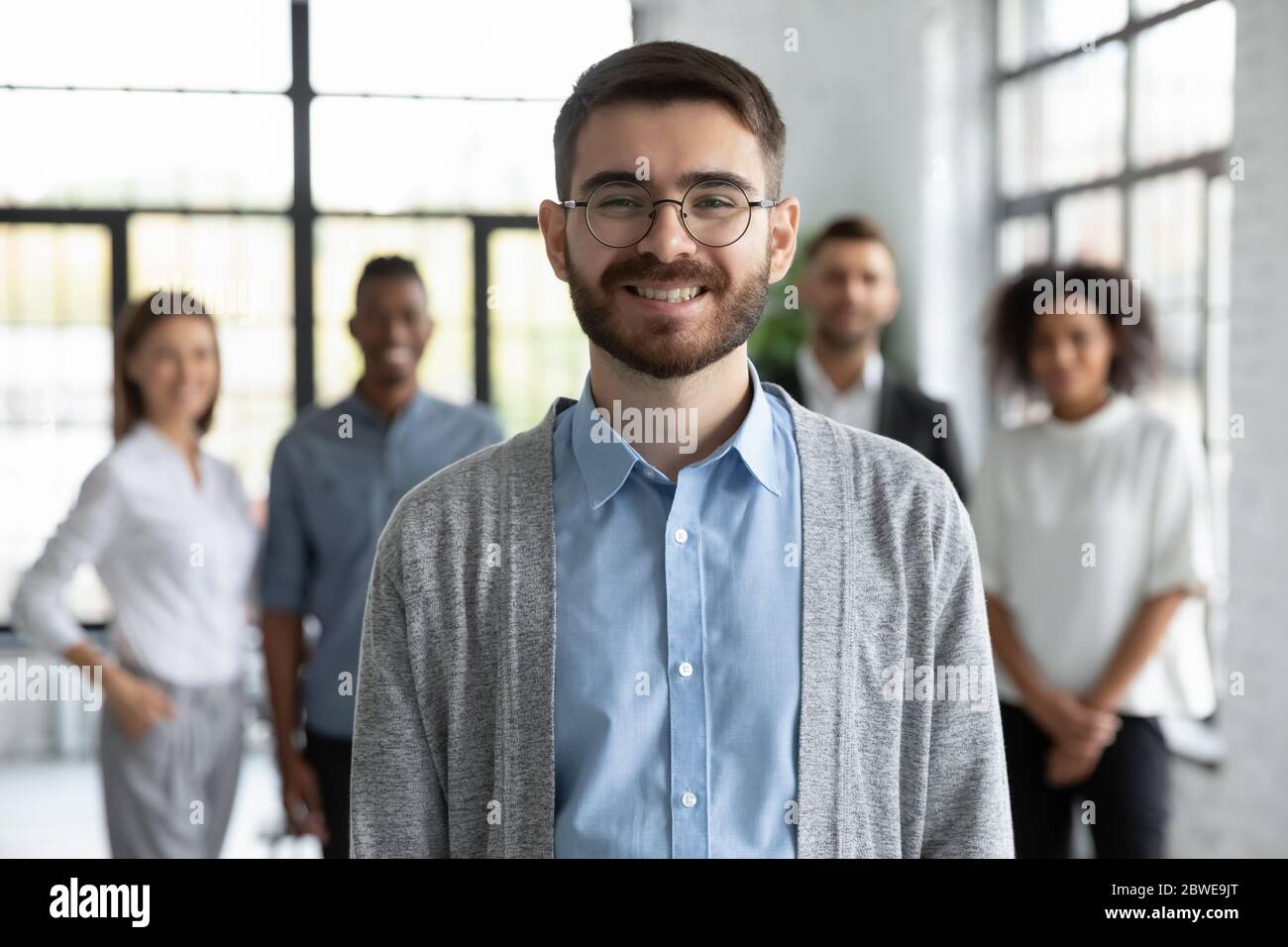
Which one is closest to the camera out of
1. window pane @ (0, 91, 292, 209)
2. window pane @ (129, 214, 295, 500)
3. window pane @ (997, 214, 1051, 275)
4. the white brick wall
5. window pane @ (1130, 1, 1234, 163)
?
the white brick wall

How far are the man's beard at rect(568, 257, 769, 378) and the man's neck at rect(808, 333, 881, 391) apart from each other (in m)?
1.21

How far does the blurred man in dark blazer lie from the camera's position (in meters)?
2.09

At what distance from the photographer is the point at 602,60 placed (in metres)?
1.01

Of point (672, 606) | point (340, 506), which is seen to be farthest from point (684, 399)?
point (340, 506)

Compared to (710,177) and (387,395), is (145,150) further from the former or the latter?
(710,177)

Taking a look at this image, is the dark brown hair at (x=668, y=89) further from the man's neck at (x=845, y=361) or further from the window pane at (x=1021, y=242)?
the window pane at (x=1021, y=242)

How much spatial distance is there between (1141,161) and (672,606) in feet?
9.42

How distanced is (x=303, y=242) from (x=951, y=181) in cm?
234

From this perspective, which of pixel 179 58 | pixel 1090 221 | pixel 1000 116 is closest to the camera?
pixel 1090 221

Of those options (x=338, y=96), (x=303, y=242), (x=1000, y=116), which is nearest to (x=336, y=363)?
(x=303, y=242)

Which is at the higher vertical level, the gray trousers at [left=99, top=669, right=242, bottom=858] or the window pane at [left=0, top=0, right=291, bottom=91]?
the window pane at [left=0, top=0, right=291, bottom=91]

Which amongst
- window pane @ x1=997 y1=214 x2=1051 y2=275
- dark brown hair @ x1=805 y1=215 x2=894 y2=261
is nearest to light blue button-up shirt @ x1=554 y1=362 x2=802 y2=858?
dark brown hair @ x1=805 y1=215 x2=894 y2=261

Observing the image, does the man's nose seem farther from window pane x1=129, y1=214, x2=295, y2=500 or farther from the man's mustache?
window pane x1=129, y1=214, x2=295, y2=500

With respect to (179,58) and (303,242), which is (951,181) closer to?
(303,242)
